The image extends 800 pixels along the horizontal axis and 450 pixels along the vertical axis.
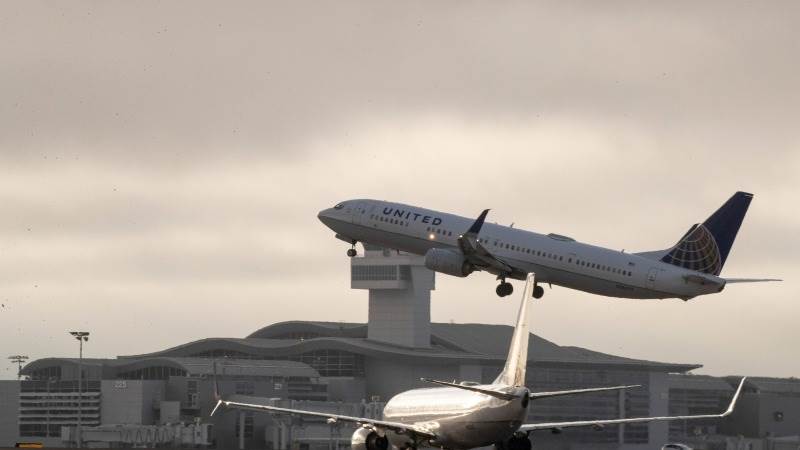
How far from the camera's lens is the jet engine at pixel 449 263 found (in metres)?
132

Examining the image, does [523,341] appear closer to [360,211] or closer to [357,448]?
[357,448]

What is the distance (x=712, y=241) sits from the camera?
131375 millimetres

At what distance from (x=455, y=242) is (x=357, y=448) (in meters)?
45.2

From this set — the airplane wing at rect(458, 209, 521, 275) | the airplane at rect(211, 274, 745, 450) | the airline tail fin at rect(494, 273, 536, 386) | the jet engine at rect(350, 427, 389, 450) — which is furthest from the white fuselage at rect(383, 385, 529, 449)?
the airplane wing at rect(458, 209, 521, 275)

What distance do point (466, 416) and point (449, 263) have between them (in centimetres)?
4791

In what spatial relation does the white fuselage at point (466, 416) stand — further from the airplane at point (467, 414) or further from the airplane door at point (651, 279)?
the airplane door at point (651, 279)

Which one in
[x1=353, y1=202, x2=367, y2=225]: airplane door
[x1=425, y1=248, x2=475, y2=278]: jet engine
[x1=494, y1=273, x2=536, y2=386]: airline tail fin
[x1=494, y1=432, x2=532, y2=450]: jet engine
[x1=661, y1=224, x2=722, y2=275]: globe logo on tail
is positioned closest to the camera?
[x1=494, y1=273, x2=536, y2=386]: airline tail fin

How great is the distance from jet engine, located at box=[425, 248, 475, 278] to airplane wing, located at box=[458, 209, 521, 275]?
1.76 feet

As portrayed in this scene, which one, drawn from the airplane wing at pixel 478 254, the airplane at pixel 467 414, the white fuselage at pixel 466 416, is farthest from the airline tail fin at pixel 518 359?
the airplane wing at pixel 478 254

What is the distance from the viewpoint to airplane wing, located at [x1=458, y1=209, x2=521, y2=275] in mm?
131375

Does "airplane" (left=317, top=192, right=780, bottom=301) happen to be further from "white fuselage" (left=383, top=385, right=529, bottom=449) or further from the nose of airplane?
"white fuselage" (left=383, top=385, right=529, bottom=449)

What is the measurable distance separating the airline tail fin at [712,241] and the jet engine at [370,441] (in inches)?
A: 1753

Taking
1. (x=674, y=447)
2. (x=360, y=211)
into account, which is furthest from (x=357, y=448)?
(x=360, y=211)

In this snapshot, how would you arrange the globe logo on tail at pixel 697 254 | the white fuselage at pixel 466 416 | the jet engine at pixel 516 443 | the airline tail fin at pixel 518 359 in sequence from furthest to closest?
the globe logo on tail at pixel 697 254, the jet engine at pixel 516 443, the airline tail fin at pixel 518 359, the white fuselage at pixel 466 416
